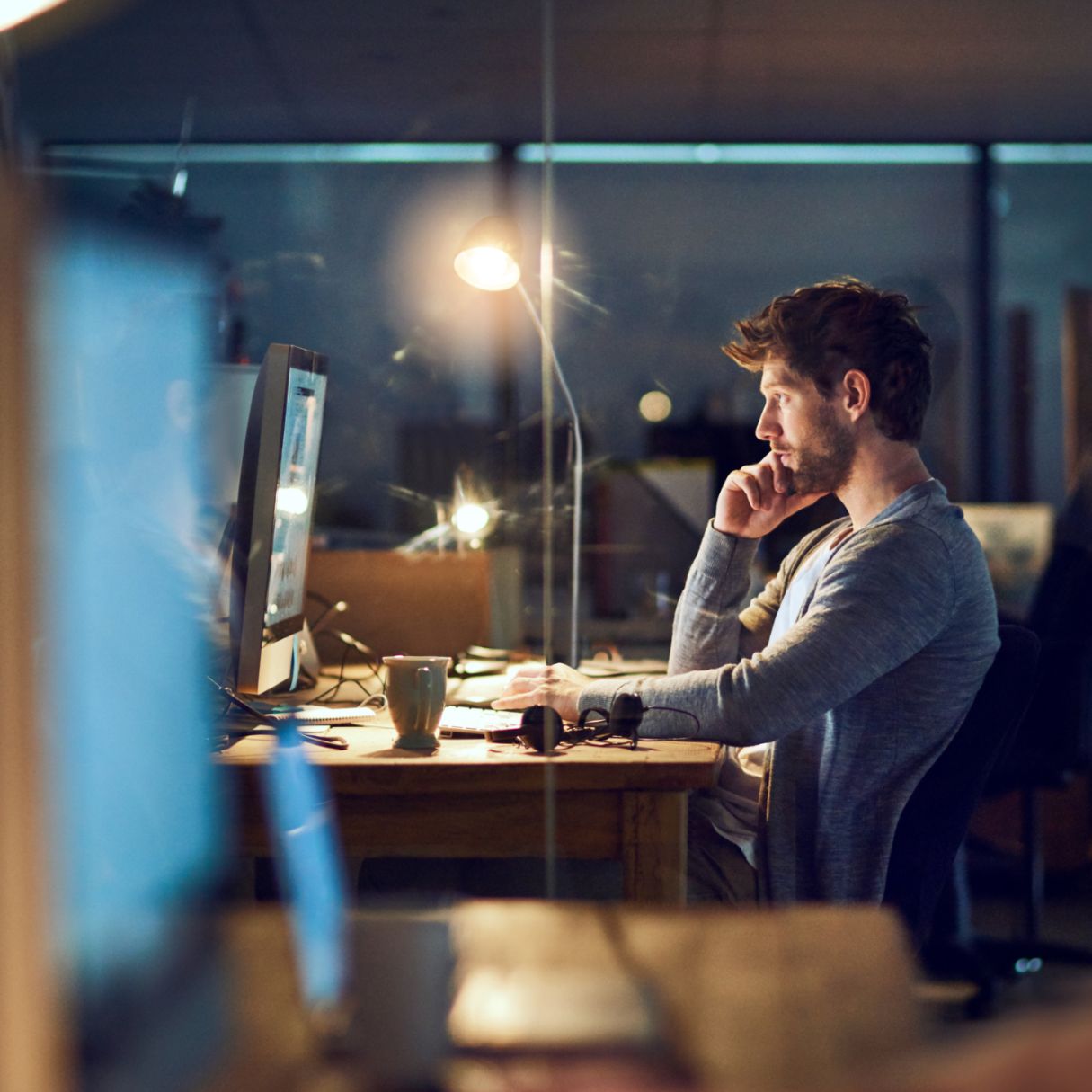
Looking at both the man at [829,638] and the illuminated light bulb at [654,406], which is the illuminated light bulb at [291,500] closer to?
the man at [829,638]

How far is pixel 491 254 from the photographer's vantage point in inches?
88.7

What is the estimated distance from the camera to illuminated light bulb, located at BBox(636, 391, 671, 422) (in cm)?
389

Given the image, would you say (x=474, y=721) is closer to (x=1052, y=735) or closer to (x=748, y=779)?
(x=748, y=779)

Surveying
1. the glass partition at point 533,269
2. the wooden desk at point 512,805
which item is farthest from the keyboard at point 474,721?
the glass partition at point 533,269

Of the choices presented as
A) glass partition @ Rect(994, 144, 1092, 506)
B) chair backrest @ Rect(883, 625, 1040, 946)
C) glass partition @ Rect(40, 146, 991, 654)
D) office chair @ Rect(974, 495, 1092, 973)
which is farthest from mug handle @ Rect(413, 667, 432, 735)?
glass partition @ Rect(994, 144, 1092, 506)

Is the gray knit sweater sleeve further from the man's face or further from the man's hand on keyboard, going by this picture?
the man's face

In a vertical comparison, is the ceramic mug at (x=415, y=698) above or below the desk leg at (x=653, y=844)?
above

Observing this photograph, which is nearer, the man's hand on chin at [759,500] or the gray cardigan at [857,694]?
the gray cardigan at [857,694]

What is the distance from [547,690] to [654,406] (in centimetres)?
243

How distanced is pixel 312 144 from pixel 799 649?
124 inches

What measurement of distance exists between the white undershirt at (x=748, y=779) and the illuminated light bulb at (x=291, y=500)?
0.72 m

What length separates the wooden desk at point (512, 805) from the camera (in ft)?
4.54

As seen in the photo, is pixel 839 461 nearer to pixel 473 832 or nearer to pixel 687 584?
pixel 687 584

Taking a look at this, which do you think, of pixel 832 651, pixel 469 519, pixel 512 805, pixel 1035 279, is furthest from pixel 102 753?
pixel 1035 279
